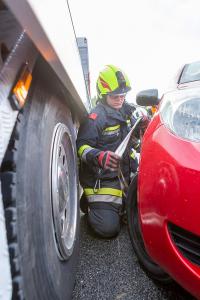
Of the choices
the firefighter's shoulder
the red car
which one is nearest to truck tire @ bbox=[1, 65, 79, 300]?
the red car

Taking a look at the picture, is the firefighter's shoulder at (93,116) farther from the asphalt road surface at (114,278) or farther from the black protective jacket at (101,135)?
the asphalt road surface at (114,278)

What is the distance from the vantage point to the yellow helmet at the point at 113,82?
8.47 feet

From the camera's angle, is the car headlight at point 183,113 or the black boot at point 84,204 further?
the black boot at point 84,204

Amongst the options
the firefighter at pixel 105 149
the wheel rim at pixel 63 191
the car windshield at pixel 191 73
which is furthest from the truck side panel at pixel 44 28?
the firefighter at pixel 105 149

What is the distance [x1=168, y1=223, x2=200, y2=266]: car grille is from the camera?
1145mm

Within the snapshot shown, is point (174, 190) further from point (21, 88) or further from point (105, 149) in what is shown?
point (105, 149)

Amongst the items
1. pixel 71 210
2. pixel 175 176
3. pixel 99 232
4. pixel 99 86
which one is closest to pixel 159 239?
pixel 175 176

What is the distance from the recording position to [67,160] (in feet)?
6.11

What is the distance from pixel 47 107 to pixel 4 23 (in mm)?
482

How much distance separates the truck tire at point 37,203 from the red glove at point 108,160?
0.66 m

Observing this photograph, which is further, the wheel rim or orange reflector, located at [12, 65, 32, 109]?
the wheel rim

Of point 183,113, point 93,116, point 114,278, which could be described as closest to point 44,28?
point 183,113

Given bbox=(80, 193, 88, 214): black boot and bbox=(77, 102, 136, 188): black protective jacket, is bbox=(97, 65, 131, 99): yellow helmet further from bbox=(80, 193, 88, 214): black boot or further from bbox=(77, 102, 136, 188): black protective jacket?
bbox=(80, 193, 88, 214): black boot

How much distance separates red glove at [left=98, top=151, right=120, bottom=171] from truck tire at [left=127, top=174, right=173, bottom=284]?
0.28m
